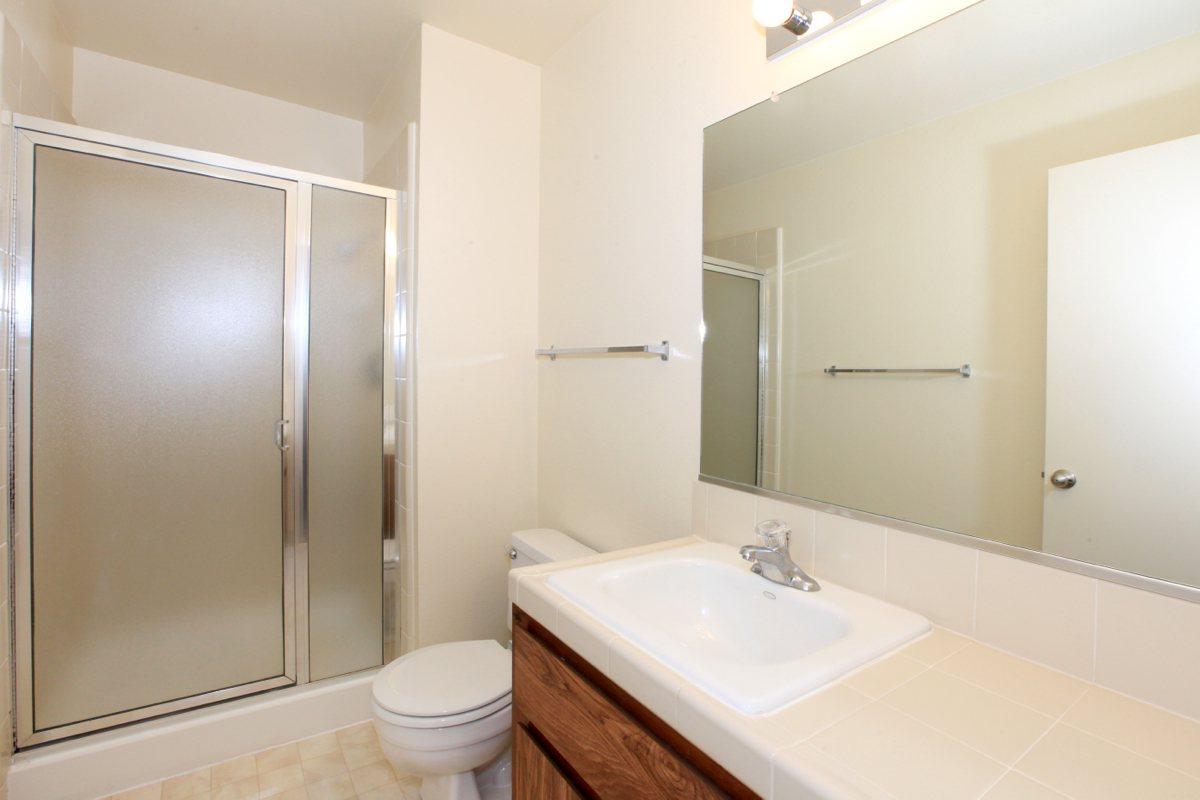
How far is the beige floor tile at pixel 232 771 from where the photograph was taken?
167 cm

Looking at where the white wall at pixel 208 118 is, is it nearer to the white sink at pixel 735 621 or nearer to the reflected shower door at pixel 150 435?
the reflected shower door at pixel 150 435

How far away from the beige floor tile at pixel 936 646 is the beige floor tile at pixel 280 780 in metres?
1.78

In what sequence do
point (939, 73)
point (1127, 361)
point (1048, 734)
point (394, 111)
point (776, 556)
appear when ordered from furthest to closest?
point (394, 111) → point (776, 556) → point (939, 73) → point (1127, 361) → point (1048, 734)

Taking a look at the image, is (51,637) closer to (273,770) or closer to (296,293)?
(273,770)

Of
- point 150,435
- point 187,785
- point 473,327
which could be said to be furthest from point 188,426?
point 187,785

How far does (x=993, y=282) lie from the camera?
899 mm

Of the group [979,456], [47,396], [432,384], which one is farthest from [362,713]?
[979,456]

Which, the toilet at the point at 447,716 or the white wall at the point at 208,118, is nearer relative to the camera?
the toilet at the point at 447,716

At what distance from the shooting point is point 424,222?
190 cm

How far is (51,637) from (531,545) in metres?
1.39

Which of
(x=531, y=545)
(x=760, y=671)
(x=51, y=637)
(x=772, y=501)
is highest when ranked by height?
(x=772, y=501)

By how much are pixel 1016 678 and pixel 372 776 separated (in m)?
1.76

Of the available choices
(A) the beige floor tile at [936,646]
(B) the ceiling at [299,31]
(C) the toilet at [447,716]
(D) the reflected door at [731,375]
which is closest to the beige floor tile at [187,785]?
(C) the toilet at [447,716]

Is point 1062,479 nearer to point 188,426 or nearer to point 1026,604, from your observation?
point 1026,604
